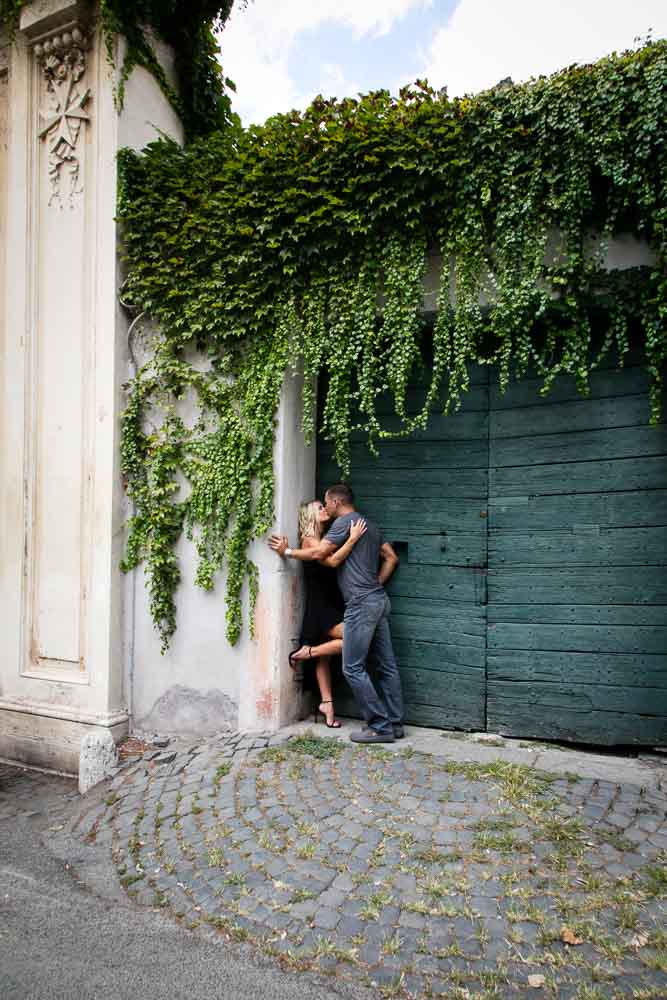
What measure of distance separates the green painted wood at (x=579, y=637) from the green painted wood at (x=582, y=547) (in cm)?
46

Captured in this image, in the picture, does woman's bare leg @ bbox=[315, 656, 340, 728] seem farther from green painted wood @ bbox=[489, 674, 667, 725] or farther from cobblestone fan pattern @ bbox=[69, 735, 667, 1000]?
green painted wood @ bbox=[489, 674, 667, 725]

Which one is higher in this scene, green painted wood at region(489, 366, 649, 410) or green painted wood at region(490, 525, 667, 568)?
green painted wood at region(489, 366, 649, 410)

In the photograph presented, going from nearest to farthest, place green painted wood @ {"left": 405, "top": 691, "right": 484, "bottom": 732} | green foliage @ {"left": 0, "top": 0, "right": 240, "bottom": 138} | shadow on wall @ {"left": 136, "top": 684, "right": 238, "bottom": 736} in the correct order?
green painted wood @ {"left": 405, "top": 691, "right": 484, "bottom": 732}, shadow on wall @ {"left": 136, "top": 684, "right": 238, "bottom": 736}, green foliage @ {"left": 0, "top": 0, "right": 240, "bottom": 138}

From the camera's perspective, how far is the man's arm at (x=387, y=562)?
17.4ft

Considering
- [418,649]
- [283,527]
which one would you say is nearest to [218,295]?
[283,527]

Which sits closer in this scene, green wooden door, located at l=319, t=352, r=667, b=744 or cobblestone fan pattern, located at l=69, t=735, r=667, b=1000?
cobblestone fan pattern, located at l=69, t=735, r=667, b=1000

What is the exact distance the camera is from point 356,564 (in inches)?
199

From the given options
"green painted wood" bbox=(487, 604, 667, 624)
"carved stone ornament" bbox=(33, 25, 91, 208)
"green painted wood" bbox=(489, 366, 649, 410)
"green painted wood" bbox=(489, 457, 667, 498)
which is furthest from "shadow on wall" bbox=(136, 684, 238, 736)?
"carved stone ornament" bbox=(33, 25, 91, 208)

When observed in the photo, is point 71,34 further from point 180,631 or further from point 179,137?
point 180,631

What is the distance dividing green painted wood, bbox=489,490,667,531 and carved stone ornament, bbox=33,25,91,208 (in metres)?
4.55

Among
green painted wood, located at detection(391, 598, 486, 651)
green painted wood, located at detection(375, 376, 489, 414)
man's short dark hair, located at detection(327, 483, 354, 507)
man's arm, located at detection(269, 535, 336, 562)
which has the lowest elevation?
green painted wood, located at detection(391, 598, 486, 651)

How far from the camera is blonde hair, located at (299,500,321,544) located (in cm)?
538

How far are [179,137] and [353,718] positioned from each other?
18.1 ft

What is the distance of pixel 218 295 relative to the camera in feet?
17.2
